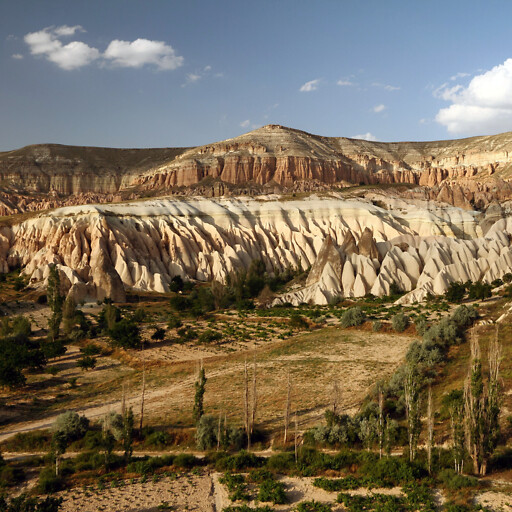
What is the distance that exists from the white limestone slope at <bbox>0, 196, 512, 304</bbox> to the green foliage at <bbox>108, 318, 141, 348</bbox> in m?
14.9

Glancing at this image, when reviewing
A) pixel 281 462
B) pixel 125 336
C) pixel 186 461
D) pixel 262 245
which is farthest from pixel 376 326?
pixel 262 245

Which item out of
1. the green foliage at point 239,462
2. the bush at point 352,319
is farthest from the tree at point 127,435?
the bush at point 352,319

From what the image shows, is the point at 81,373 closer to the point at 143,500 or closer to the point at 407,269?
the point at 143,500

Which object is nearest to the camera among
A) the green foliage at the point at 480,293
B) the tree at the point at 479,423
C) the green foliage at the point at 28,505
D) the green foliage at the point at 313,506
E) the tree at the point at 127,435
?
the green foliage at the point at 28,505

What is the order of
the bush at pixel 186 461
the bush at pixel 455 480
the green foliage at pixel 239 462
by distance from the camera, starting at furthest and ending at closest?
the bush at pixel 186 461 < the green foliage at pixel 239 462 < the bush at pixel 455 480

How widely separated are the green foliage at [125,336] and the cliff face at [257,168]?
64.3m

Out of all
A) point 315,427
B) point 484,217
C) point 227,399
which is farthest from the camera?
point 484,217

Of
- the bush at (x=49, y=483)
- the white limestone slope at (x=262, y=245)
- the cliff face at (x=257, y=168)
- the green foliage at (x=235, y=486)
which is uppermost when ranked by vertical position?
the cliff face at (x=257, y=168)

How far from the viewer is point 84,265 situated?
5412 cm

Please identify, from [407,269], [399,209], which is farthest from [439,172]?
[407,269]

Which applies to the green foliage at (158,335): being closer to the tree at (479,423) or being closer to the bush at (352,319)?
the bush at (352,319)

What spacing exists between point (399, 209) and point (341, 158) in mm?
49142

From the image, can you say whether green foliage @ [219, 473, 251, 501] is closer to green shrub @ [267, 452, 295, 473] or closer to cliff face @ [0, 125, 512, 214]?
green shrub @ [267, 452, 295, 473]

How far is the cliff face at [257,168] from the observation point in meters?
102
